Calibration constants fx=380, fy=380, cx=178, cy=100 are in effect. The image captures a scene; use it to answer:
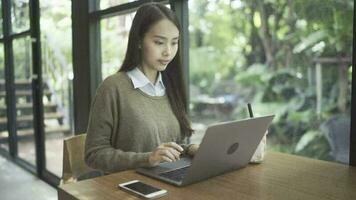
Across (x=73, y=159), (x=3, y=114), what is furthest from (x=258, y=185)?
(x=3, y=114)

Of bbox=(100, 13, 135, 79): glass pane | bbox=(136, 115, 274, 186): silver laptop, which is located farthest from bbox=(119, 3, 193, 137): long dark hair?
bbox=(100, 13, 135, 79): glass pane

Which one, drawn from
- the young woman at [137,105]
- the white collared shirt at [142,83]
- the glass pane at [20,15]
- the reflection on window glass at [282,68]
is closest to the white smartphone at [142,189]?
the young woman at [137,105]

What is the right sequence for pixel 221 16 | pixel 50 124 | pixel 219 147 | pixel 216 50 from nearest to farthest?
pixel 219 147, pixel 50 124, pixel 221 16, pixel 216 50

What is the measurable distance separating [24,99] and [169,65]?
11.2ft

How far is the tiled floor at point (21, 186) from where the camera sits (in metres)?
3.31

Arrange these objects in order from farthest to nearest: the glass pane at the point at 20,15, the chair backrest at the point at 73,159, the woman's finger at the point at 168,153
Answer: the glass pane at the point at 20,15
the chair backrest at the point at 73,159
the woman's finger at the point at 168,153

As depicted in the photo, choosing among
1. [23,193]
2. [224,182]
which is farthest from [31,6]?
[224,182]

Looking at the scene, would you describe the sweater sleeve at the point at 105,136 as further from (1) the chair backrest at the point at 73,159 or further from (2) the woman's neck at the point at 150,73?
(1) the chair backrest at the point at 73,159

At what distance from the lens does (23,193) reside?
3398 millimetres

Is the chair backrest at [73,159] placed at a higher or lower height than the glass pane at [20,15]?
lower

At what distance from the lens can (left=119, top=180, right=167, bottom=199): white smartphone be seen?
102cm

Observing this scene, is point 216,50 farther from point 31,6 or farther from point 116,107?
point 116,107

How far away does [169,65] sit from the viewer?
64.6 inches

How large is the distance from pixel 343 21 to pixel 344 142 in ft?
1.86
